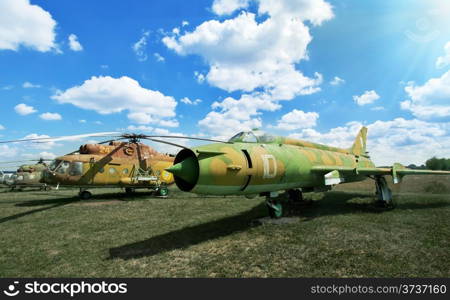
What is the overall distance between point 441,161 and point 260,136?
5557cm

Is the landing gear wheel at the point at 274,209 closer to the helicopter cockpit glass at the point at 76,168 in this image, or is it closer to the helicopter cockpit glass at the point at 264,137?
the helicopter cockpit glass at the point at 264,137

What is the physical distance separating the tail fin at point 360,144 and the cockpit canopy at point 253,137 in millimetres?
11234

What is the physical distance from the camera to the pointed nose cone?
622 centimetres

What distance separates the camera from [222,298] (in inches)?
164

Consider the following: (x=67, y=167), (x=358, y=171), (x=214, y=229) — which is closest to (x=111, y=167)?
(x=67, y=167)

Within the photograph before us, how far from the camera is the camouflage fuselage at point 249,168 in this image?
252 inches

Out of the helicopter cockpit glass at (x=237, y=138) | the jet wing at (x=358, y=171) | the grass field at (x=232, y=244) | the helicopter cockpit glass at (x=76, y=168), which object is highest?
the helicopter cockpit glass at (x=237, y=138)

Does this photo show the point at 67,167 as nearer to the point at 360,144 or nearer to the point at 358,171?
the point at 358,171

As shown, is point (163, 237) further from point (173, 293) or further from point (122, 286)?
point (173, 293)

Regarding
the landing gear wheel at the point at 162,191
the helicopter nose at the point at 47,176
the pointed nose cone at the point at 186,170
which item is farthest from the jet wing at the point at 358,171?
the helicopter nose at the point at 47,176

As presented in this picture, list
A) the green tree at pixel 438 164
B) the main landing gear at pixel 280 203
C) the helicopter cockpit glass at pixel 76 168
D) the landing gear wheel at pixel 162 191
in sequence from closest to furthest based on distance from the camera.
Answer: the main landing gear at pixel 280 203
the helicopter cockpit glass at pixel 76 168
the landing gear wheel at pixel 162 191
the green tree at pixel 438 164

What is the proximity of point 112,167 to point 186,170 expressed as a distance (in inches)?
540

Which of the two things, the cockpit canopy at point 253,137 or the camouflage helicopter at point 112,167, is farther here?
the camouflage helicopter at point 112,167

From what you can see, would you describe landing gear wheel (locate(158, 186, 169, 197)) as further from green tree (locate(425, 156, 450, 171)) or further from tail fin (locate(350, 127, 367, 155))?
green tree (locate(425, 156, 450, 171))
